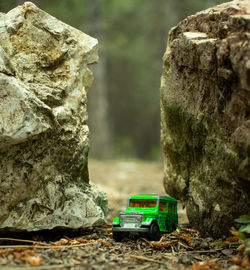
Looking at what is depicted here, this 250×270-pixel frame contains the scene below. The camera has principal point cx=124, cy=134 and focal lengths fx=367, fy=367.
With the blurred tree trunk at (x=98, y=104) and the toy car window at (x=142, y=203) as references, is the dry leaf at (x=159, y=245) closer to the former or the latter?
the toy car window at (x=142, y=203)

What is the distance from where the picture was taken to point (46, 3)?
7109mm

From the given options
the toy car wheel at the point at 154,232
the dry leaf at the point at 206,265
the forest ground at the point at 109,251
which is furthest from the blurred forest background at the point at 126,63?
the dry leaf at the point at 206,265

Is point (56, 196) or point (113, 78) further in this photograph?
point (113, 78)

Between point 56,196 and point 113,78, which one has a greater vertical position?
point 113,78

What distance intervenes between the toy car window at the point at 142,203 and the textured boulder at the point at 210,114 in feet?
1.16

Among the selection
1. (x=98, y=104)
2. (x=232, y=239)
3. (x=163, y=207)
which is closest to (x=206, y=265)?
(x=232, y=239)

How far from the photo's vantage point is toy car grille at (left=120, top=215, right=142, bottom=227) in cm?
317

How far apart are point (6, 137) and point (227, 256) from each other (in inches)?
74.2

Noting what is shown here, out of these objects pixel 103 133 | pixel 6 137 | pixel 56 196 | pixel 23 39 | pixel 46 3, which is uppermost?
pixel 46 3

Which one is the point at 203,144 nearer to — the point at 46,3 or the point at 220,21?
the point at 220,21

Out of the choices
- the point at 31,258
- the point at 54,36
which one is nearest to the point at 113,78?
the point at 54,36

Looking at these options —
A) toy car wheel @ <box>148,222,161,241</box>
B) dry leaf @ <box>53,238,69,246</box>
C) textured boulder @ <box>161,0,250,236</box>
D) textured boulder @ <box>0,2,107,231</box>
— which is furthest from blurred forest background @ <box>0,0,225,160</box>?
toy car wheel @ <box>148,222,161,241</box>

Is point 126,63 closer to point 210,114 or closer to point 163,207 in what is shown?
point 163,207

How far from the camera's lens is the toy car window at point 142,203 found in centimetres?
343
